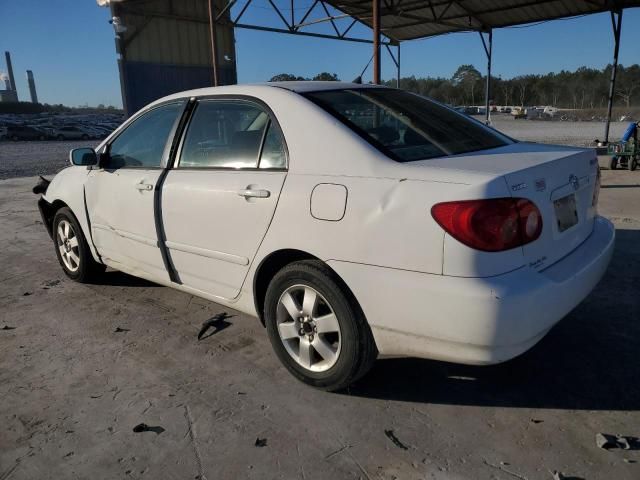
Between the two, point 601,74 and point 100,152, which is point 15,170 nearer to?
point 100,152

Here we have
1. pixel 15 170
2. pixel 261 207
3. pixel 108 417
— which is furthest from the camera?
pixel 15 170

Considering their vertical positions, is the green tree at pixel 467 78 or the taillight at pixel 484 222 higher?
the green tree at pixel 467 78

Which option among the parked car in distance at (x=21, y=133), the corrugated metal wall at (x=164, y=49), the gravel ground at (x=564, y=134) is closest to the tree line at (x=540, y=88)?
the gravel ground at (x=564, y=134)

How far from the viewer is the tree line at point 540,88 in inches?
2906

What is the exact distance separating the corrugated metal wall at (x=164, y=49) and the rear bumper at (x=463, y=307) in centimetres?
1350

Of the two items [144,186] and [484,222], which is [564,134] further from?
[484,222]

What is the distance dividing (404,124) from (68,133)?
37.3m

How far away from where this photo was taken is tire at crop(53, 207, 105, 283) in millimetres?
4449

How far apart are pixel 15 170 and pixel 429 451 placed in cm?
1768

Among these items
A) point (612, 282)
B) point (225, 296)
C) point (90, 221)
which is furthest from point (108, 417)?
point (612, 282)

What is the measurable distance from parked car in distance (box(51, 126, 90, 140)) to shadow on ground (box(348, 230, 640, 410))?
3717 centimetres

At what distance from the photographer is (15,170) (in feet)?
53.5

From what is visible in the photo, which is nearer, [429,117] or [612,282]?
[429,117]

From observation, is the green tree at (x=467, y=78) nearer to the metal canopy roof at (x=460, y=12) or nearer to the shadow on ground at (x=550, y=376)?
the metal canopy roof at (x=460, y=12)
